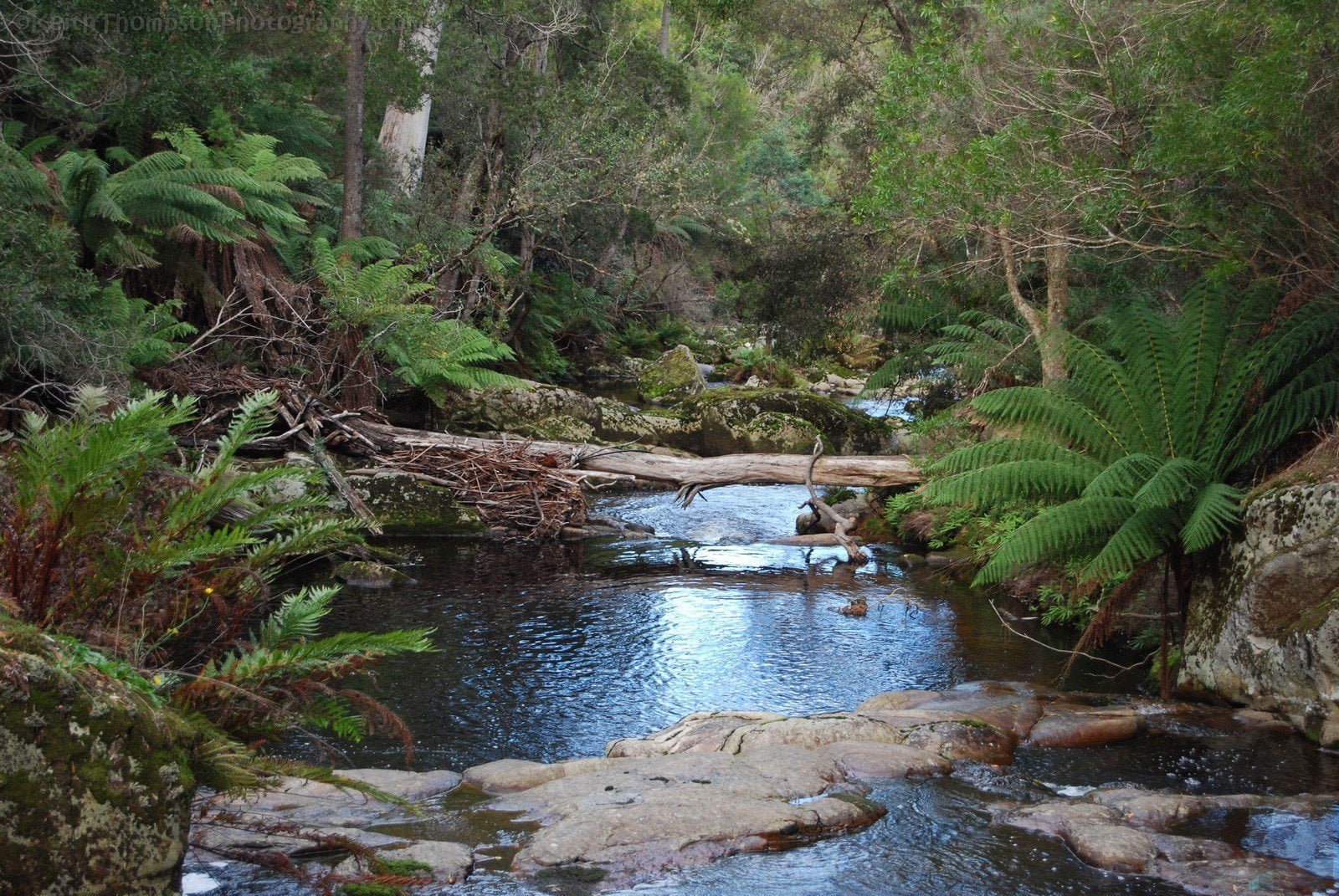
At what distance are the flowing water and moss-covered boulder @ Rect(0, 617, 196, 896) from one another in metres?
0.66

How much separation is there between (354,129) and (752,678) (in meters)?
10.9

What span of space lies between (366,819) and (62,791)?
1.74 m

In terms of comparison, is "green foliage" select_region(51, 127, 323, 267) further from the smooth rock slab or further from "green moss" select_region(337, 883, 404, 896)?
"green moss" select_region(337, 883, 404, 896)

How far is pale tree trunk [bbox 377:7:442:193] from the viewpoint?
17.6 metres

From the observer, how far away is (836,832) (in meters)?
4.08

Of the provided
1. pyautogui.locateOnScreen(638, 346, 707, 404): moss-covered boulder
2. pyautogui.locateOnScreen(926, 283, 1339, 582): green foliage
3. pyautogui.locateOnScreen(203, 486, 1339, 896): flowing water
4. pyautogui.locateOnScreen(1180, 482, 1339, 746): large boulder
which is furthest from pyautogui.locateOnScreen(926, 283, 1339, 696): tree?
pyautogui.locateOnScreen(638, 346, 707, 404): moss-covered boulder

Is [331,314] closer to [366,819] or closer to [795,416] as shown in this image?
[795,416]

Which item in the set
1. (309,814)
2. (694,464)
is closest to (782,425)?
(694,464)

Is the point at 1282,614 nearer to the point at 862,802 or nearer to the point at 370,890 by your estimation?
the point at 862,802

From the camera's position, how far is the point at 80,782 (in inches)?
98.0

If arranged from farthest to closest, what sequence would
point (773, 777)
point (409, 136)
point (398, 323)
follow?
point (409, 136), point (398, 323), point (773, 777)

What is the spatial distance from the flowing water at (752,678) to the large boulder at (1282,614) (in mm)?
308


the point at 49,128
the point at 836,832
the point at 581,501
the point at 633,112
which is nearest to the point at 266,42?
the point at 49,128

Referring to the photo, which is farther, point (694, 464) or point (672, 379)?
point (672, 379)
